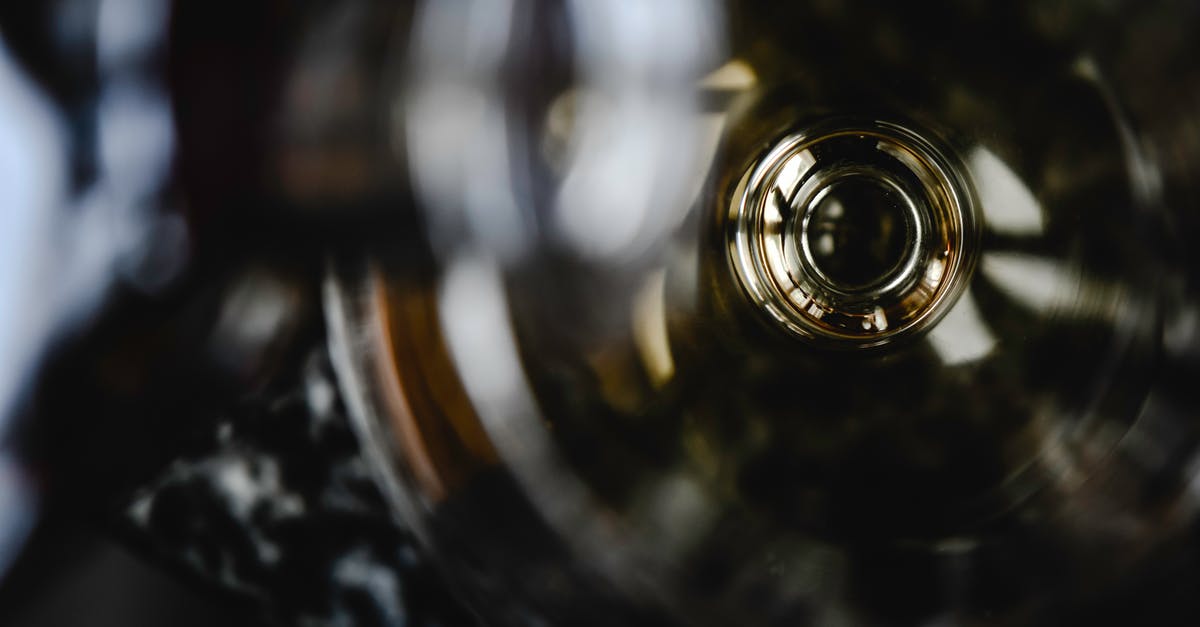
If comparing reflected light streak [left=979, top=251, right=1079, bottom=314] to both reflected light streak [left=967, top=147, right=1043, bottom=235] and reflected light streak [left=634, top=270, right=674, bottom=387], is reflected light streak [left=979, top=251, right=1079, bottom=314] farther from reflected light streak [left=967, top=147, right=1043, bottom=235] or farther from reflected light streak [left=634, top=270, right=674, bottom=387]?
reflected light streak [left=634, top=270, right=674, bottom=387]

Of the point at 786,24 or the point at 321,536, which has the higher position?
the point at 786,24

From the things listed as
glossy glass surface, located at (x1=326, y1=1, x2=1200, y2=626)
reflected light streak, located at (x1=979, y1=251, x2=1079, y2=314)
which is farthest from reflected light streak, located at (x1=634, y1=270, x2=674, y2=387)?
reflected light streak, located at (x1=979, y1=251, x2=1079, y2=314)

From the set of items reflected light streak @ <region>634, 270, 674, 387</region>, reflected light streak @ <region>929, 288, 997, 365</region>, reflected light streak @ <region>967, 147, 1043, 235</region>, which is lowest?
reflected light streak @ <region>634, 270, 674, 387</region>

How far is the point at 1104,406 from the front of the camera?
0.35 metres

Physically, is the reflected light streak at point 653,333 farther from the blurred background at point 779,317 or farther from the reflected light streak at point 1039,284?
the reflected light streak at point 1039,284

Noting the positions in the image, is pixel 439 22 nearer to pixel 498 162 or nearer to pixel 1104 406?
pixel 498 162

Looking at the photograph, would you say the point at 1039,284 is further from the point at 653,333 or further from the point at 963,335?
the point at 653,333

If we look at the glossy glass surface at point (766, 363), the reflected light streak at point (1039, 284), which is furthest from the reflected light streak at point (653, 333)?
the reflected light streak at point (1039, 284)

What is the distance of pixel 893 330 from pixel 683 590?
12 centimetres

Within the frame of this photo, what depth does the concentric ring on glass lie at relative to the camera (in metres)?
0.39

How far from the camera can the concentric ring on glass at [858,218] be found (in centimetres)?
39

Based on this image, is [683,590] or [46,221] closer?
[683,590]

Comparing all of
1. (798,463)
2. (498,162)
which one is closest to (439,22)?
(498,162)

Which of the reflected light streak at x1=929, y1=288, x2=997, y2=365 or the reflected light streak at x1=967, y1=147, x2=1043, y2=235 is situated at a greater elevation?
the reflected light streak at x1=967, y1=147, x2=1043, y2=235
